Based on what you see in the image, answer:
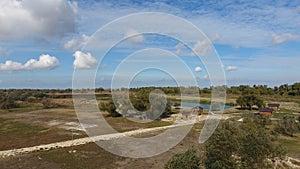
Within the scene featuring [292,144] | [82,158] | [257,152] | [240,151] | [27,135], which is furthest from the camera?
[27,135]

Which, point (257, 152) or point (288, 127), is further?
point (288, 127)

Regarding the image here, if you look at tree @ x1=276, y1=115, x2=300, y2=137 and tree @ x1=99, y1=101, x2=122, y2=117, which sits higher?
tree @ x1=99, y1=101, x2=122, y2=117

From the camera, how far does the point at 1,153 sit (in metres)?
22.6

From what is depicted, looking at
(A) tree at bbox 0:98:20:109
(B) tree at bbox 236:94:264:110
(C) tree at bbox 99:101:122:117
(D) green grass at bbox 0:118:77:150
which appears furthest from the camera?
(A) tree at bbox 0:98:20:109

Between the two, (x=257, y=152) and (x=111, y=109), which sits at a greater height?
(x=111, y=109)

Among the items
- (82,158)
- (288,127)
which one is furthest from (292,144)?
(82,158)

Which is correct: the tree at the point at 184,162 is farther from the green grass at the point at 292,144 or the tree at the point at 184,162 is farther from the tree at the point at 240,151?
the green grass at the point at 292,144

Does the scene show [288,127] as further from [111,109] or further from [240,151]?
[111,109]

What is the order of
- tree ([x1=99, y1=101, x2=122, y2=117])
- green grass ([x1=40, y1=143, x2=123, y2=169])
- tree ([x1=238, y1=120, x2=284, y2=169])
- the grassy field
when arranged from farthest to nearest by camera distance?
tree ([x1=99, y1=101, x2=122, y2=117]), green grass ([x1=40, y1=143, x2=123, y2=169]), the grassy field, tree ([x1=238, y1=120, x2=284, y2=169])

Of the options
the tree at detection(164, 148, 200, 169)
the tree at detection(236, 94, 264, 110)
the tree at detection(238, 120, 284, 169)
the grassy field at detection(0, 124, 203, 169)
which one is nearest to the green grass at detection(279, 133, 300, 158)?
the grassy field at detection(0, 124, 203, 169)

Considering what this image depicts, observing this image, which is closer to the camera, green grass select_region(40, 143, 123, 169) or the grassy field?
the grassy field

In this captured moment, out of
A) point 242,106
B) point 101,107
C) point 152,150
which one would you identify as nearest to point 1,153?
point 152,150

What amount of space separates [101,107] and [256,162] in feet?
122

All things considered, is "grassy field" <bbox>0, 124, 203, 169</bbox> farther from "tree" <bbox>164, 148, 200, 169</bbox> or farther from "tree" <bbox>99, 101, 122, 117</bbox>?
"tree" <bbox>99, 101, 122, 117</bbox>
